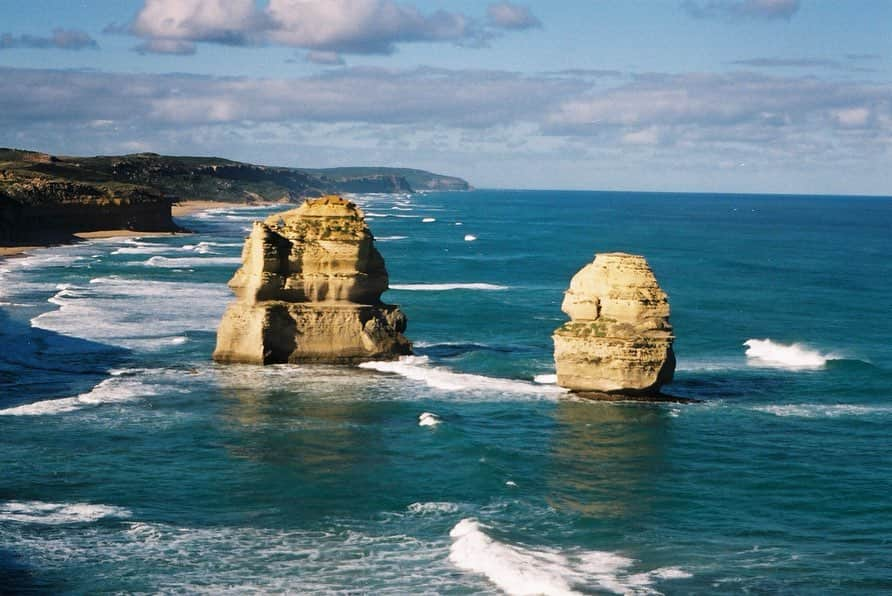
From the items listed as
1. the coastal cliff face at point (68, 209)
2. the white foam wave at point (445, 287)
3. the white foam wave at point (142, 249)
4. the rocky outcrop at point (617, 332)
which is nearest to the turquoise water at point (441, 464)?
the rocky outcrop at point (617, 332)

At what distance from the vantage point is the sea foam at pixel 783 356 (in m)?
47.5

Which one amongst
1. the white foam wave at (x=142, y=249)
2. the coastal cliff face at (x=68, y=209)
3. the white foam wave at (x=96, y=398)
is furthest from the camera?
the coastal cliff face at (x=68, y=209)

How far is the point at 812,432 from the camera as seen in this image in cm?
3591

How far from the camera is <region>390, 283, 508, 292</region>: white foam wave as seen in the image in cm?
7275

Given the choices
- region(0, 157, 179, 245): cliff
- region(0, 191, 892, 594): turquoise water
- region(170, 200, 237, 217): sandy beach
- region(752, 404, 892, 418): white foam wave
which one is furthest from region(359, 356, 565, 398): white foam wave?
region(170, 200, 237, 217): sandy beach

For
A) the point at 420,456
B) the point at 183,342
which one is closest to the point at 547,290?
the point at 183,342

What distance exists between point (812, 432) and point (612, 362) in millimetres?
6255

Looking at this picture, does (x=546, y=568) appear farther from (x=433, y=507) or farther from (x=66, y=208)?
(x=66, y=208)

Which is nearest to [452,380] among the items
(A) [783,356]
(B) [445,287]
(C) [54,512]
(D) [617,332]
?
(D) [617,332]

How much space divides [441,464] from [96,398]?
13443mm

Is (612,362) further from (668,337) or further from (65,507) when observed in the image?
(65,507)

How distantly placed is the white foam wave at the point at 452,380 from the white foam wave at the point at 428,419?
13.9 feet

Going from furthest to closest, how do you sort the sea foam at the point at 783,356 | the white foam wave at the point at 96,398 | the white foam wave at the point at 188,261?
the white foam wave at the point at 188,261 < the sea foam at the point at 783,356 < the white foam wave at the point at 96,398

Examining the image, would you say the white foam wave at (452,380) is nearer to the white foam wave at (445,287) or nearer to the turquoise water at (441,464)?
the turquoise water at (441,464)
